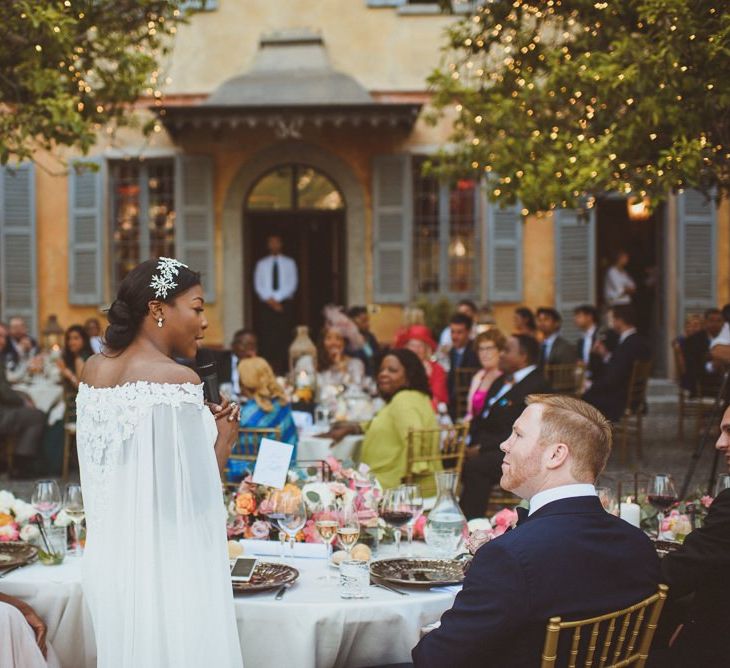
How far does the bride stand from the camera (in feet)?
8.53

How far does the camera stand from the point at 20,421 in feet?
27.7

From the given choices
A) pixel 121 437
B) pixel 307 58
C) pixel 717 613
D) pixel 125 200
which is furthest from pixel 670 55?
pixel 125 200

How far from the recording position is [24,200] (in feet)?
42.0

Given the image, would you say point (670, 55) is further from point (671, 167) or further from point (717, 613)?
point (717, 613)

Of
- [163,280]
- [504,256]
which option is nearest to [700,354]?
→ [504,256]

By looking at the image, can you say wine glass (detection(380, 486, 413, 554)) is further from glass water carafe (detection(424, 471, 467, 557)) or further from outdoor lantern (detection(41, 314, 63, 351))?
outdoor lantern (detection(41, 314, 63, 351))

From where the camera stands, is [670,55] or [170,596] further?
[670,55]

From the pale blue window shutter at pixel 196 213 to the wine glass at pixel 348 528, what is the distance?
31.6 ft

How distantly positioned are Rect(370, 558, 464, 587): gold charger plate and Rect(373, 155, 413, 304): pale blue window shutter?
31.3 feet

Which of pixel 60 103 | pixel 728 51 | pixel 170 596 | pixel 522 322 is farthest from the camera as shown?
pixel 522 322

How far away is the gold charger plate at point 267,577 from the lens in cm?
289

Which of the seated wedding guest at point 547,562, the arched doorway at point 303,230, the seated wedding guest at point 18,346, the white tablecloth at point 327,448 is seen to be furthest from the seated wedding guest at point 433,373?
the arched doorway at point 303,230

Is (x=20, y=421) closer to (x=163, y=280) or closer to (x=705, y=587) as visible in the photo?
(x=163, y=280)

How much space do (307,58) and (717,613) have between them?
427 inches
